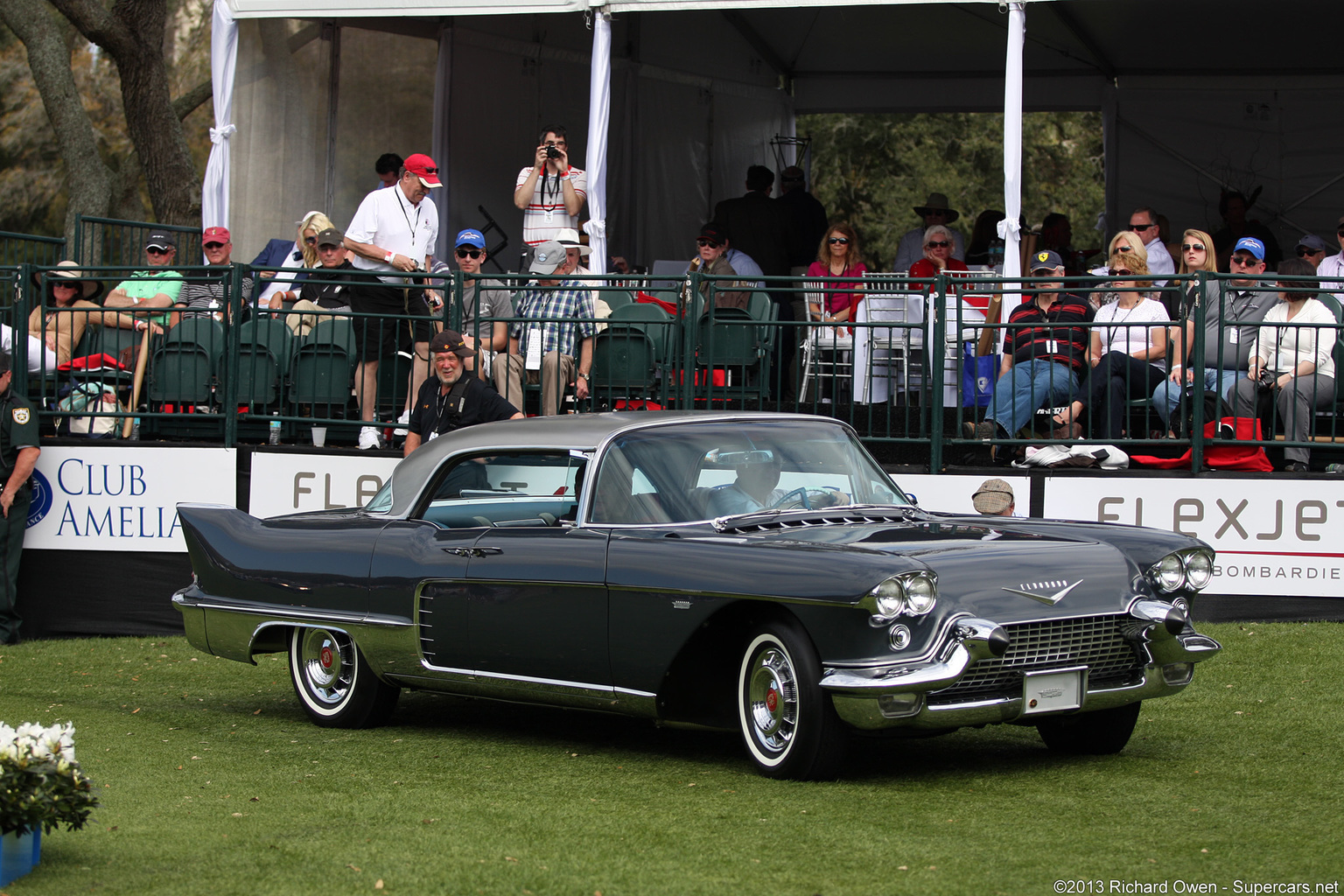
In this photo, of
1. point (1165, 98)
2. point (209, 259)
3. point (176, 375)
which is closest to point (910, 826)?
point (176, 375)

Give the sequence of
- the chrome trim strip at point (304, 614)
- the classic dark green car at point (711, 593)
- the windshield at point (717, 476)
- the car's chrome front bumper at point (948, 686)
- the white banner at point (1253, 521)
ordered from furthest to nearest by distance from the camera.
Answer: the white banner at point (1253, 521) < the chrome trim strip at point (304, 614) < the windshield at point (717, 476) < the classic dark green car at point (711, 593) < the car's chrome front bumper at point (948, 686)

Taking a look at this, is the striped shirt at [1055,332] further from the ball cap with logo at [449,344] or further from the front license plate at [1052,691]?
the front license plate at [1052,691]

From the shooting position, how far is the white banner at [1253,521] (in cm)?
971

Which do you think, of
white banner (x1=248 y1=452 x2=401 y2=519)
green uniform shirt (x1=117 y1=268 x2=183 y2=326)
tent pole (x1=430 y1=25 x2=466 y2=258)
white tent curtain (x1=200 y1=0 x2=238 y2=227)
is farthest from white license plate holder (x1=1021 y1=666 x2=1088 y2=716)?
tent pole (x1=430 y1=25 x2=466 y2=258)

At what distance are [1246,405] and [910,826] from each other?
5.71 m

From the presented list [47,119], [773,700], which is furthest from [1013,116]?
[47,119]

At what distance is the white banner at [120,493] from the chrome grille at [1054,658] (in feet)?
23.9

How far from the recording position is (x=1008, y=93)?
11.7 metres

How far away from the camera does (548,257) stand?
42.7ft

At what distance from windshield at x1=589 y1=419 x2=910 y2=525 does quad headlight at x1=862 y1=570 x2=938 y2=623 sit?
3.73 ft

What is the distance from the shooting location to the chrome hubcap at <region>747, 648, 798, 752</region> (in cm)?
603

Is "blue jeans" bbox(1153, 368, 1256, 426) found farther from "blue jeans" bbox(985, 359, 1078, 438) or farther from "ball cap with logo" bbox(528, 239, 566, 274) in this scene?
"ball cap with logo" bbox(528, 239, 566, 274)

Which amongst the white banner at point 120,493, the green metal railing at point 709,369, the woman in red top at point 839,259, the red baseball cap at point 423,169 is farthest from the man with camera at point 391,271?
the woman in red top at point 839,259

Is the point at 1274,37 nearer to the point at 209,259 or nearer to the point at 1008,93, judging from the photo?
the point at 1008,93
